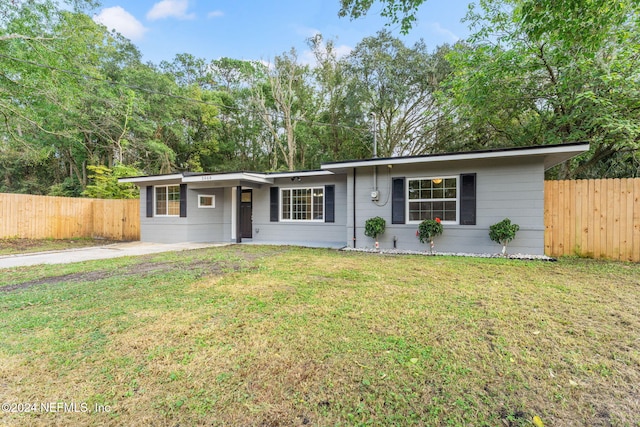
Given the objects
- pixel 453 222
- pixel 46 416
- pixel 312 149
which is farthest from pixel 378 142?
pixel 46 416

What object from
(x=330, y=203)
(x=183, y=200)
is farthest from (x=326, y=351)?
(x=183, y=200)

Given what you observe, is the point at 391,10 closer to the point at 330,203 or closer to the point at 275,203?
the point at 330,203

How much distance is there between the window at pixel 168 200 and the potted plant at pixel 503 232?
996 centimetres

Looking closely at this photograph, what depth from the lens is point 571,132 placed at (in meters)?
8.91

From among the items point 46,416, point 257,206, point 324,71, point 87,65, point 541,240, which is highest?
point 324,71

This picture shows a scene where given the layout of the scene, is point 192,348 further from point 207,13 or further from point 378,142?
point 378,142

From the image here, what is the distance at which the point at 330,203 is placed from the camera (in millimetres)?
9602

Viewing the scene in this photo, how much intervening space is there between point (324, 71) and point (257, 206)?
1093 cm

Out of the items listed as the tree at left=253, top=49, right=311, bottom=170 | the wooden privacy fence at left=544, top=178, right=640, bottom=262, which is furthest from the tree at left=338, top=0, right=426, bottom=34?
the tree at left=253, top=49, right=311, bottom=170

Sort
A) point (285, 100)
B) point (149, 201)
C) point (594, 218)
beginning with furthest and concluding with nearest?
point (285, 100)
point (149, 201)
point (594, 218)

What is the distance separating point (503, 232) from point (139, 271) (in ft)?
24.7

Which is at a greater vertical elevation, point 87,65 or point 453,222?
point 87,65

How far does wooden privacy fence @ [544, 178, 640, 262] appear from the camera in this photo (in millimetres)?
6090

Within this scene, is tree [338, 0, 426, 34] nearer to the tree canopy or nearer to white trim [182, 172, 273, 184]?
the tree canopy
